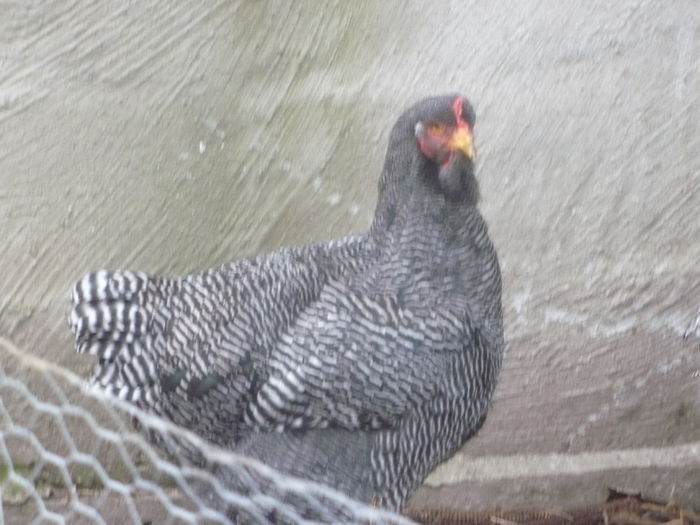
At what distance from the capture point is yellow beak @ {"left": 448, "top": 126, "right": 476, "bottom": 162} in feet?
5.82

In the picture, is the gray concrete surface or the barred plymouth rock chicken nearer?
the barred plymouth rock chicken

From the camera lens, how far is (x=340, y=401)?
67.4 inches

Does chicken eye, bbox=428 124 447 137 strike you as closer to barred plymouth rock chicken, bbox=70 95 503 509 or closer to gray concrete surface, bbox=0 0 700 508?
barred plymouth rock chicken, bbox=70 95 503 509

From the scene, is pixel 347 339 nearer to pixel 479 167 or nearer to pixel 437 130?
pixel 437 130

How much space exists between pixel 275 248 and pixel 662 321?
1157mm

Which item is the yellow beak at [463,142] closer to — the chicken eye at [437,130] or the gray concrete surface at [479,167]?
the chicken eye at [437,130]

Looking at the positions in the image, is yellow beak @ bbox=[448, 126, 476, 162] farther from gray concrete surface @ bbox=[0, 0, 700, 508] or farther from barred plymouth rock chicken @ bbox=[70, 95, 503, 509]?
gray concrete surface @ bbox=[0, 0, 700, 508]

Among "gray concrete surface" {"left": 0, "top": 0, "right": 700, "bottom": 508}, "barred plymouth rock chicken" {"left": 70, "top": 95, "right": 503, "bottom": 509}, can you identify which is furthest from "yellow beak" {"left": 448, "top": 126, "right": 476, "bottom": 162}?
"gray concrete surface" {"left": 0, "top": 0, "right": 700, "bottom": 508}

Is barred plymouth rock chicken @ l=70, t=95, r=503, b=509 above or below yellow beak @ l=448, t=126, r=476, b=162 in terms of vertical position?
below

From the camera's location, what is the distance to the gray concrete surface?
221 centimetres

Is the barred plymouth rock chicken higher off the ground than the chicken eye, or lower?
lower

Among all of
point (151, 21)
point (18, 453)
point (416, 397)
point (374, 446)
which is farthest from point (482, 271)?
point (18, 453)

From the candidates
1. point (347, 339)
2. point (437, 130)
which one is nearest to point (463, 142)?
point (437, 130)

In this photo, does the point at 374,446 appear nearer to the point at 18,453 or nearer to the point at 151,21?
the point at 18,453
